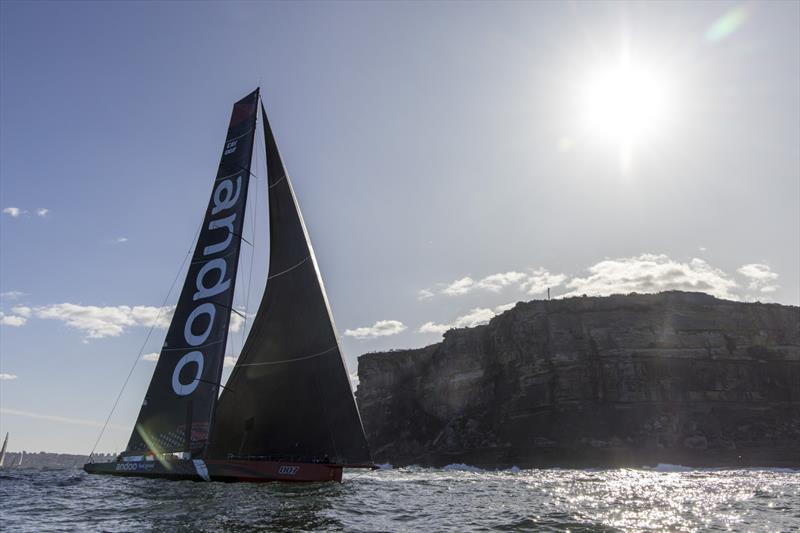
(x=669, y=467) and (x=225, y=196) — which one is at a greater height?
(x=225, y=196)

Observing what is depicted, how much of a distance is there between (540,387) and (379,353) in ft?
107

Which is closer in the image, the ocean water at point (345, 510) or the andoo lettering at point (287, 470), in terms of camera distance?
the ocean water at point (345, 510)

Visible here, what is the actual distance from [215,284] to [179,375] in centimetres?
345

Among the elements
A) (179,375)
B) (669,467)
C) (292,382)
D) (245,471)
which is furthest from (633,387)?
(179,375)

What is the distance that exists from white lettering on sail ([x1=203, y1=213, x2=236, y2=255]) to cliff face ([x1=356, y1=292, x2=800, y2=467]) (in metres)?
52.6

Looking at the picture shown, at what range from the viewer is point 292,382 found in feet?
62.1

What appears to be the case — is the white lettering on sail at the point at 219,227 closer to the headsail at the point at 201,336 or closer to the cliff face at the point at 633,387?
the headsail at the point at 201,336

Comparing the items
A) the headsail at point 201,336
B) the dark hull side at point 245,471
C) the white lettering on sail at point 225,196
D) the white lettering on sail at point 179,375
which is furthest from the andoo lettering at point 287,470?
the white lettering on sail at point 225,196

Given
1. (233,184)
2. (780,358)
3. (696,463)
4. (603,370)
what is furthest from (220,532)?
(780,358)

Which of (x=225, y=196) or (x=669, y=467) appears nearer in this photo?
(x=225, y=196)

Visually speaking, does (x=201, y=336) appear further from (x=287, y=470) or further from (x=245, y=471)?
(x=287, y=470)

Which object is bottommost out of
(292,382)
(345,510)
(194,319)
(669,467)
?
(669,467)

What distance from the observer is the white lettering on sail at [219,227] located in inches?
828

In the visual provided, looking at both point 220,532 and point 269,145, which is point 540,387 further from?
point 220,532
